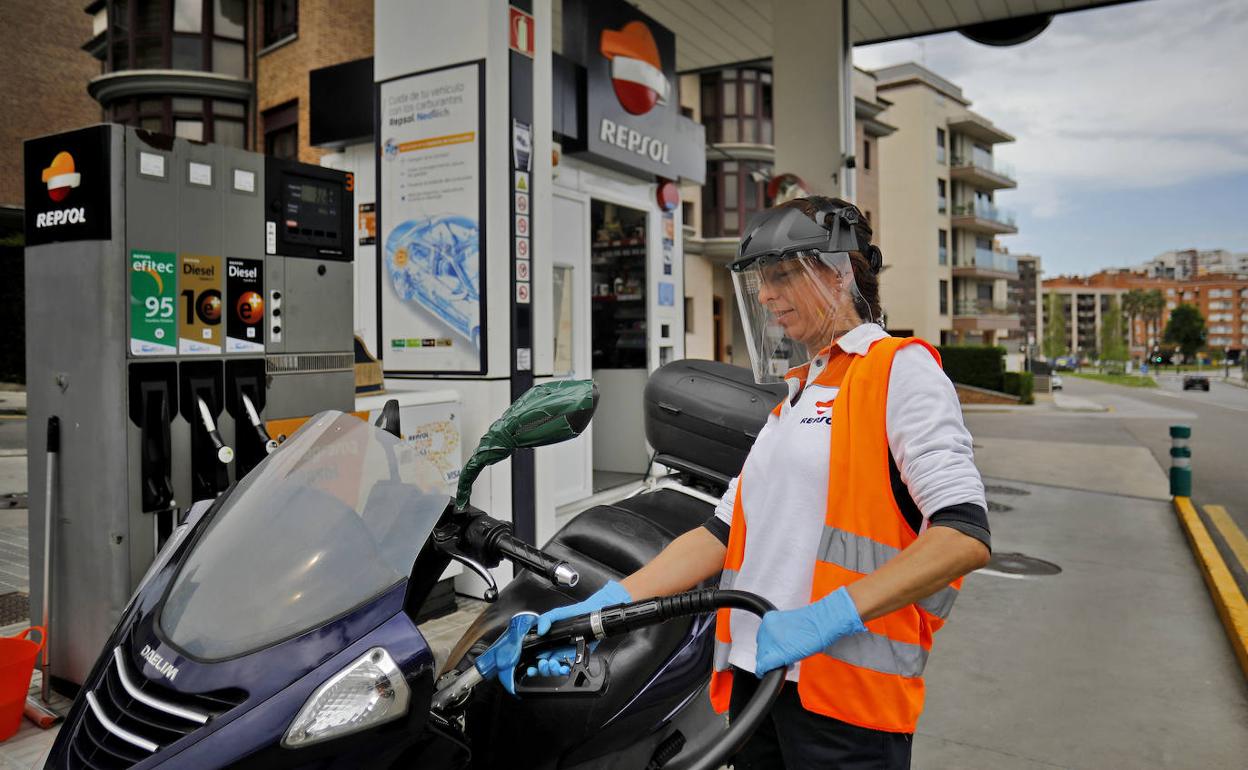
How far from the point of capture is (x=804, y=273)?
5.25ft

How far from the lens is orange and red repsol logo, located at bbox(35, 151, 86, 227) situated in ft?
11.4

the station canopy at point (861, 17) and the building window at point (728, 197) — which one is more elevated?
the building window at point (728, 197)

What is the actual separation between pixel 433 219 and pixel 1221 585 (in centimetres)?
575

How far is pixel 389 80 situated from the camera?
5.47 meters

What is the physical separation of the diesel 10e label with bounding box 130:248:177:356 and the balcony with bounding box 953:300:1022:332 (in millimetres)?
47581

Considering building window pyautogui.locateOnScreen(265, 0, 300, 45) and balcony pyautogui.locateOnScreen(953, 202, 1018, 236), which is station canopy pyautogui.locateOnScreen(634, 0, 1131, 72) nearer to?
building window pyautogui.locateOnScreen(265, 0, 300, 45)

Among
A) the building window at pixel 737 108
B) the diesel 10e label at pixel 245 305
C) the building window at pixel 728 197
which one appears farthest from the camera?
the building window at pixel 737 108

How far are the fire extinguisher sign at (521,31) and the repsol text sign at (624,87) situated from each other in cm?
150

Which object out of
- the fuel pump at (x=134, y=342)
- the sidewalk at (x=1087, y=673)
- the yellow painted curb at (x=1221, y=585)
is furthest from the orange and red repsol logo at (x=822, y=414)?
the yellow painted curb at (x=1221, y=585)

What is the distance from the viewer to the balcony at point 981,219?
4672 cm

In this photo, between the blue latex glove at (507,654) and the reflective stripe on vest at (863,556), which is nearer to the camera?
the blue latex glove at (507,654)

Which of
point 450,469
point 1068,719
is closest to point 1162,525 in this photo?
point 1068,719

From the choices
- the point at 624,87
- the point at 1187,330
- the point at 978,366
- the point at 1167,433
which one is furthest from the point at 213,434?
the point at 1187,330

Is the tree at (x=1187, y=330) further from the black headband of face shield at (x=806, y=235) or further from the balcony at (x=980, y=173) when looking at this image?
the black headband of face shield at (x=806, y=235)
